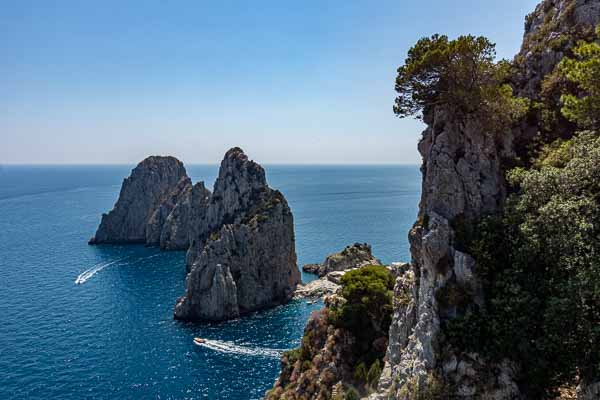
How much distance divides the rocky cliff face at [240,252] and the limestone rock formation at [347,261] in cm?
1118

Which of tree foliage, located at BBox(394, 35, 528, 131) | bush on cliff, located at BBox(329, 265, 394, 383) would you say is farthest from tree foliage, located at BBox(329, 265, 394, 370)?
tree foliage, located at BBox(394, 35, 528, 131)

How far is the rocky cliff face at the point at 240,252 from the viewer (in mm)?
79562

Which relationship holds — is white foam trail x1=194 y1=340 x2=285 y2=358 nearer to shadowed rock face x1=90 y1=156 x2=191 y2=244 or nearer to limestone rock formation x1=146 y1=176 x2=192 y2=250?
limestone rock formation x1=146 y1=176 x2=192 y2=250

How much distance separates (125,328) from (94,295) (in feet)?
69.4

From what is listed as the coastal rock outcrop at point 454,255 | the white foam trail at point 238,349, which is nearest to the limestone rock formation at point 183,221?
the white foam trail at point 238,349

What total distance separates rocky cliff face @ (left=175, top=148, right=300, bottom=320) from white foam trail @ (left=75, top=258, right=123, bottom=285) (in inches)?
969

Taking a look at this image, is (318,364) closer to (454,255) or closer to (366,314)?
(366,314)

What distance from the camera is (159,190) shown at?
165 meters

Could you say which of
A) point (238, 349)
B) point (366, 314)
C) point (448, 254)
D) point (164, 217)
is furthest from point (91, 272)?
point (448, 254)

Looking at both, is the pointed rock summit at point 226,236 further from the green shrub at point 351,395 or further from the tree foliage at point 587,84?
the tree foliage at point 587,84

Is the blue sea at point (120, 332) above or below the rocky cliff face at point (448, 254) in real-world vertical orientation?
below

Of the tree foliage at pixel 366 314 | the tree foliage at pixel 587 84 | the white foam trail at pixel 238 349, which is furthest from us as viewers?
the white foam trail at pixel 238 349

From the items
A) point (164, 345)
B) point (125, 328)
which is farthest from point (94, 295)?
point (164, 345)

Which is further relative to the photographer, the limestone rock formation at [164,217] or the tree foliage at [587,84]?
the limestone rock formation at [164,217]
